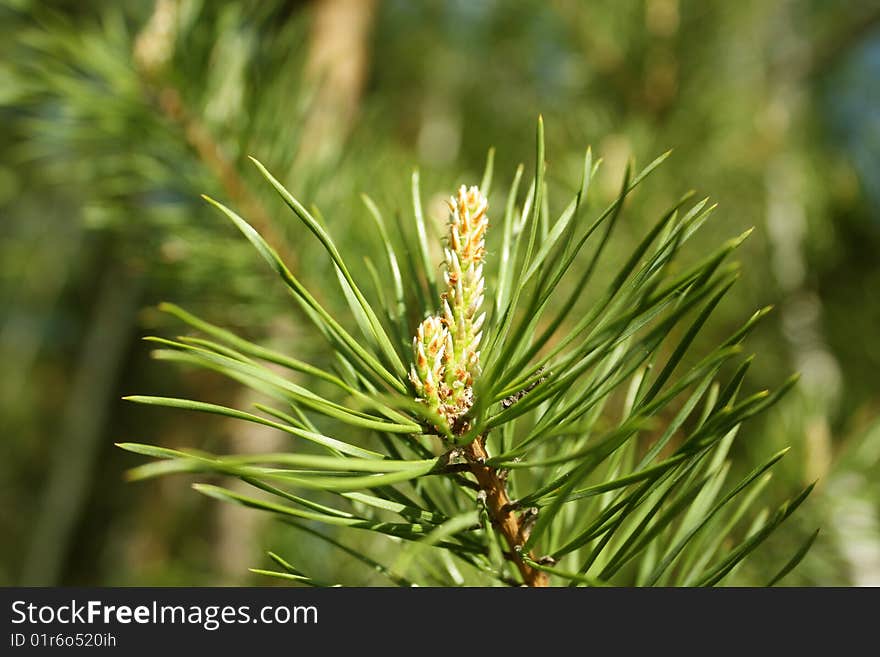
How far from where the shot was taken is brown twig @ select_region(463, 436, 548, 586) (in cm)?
15

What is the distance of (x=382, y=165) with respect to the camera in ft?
1.35

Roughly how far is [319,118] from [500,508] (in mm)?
324

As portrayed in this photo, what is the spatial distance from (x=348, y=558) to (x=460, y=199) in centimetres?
30

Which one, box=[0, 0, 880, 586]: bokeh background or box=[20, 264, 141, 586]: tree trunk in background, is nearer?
box=[0, 0, 880, 586]: bokeh background

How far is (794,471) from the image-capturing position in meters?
0.35

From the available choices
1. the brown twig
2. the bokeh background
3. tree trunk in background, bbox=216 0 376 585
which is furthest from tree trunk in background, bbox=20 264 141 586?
the brown twig

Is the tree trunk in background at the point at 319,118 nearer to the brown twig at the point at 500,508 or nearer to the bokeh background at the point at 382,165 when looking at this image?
the bokeh background at the point at 382,165

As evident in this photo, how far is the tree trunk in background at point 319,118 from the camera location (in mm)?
391

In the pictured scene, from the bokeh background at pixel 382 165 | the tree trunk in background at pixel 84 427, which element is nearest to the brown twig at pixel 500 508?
the bokeh background at pixel 382 165

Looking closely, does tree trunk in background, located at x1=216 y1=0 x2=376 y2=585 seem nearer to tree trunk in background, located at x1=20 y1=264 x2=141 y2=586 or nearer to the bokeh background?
the bokeh background

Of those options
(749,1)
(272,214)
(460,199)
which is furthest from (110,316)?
(460,199)

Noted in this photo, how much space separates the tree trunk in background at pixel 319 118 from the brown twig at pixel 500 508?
254mm
